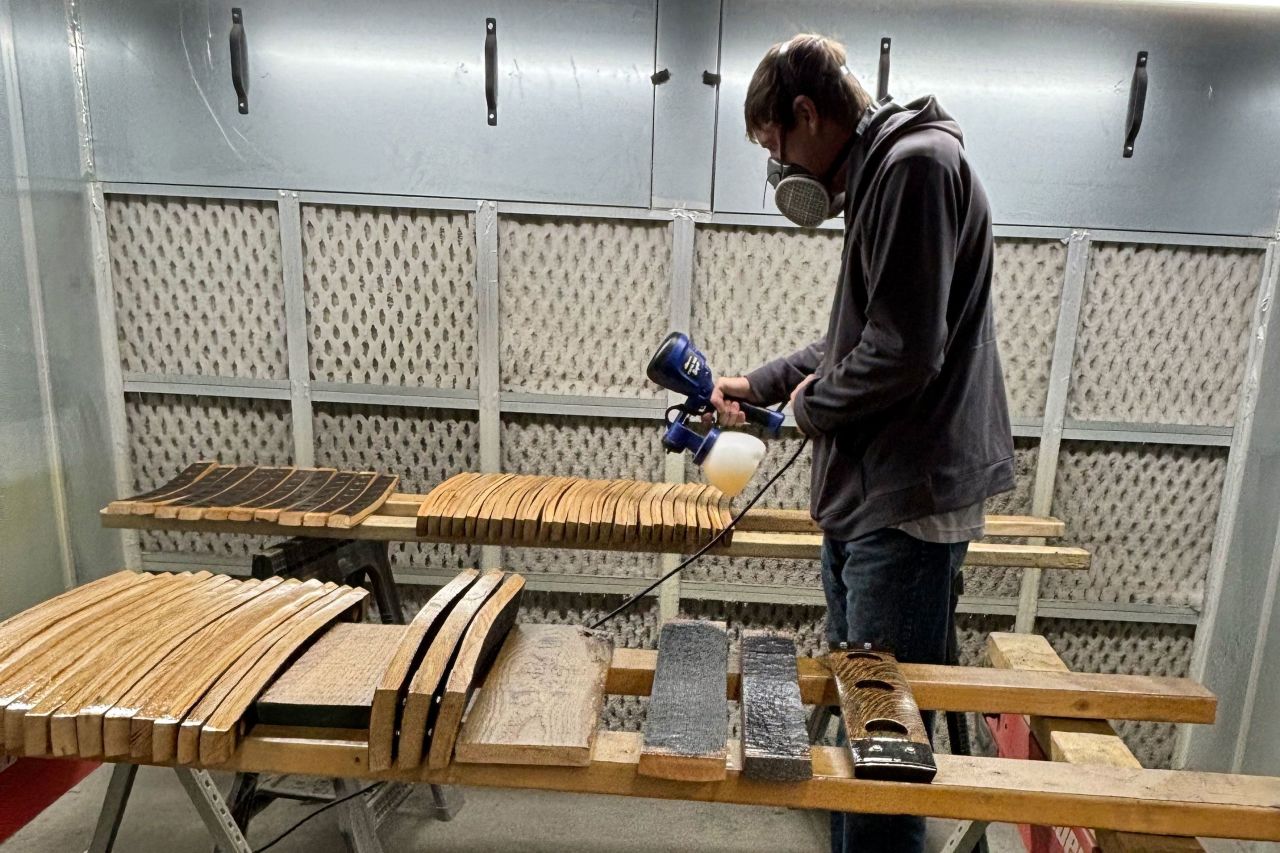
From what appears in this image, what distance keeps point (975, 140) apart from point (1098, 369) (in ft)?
2.79

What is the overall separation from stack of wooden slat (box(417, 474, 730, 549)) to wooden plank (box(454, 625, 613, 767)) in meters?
0.55

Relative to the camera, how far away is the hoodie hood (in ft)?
4.25

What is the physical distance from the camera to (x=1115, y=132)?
2.22 metres

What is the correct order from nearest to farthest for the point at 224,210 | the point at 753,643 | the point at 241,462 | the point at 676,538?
the point at 753,643 → the point at 676,538 → the point at 224,210 → the point at 241,462

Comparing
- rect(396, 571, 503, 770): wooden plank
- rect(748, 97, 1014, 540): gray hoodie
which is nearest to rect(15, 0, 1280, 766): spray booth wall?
rect(748, 97, 1014, 540): gray hoodie

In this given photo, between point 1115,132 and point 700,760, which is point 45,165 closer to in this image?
point 700,760

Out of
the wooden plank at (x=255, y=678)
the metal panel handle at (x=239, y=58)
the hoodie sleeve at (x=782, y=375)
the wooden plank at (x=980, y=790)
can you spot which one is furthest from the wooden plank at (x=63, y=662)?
the metal panel handle at (x=239, y=58)

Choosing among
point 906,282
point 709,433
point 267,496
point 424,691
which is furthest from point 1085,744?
point 267,496

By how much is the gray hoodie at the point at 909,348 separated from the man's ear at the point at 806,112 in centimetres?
11

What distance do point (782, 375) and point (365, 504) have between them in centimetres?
122

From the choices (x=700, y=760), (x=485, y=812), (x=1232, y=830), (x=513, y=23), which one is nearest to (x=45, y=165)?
(x=513, y=23)

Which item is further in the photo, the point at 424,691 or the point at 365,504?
the point at 365,504

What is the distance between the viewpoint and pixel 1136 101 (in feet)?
7.09

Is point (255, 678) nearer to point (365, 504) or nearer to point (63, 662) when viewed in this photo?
point (63, 662)
